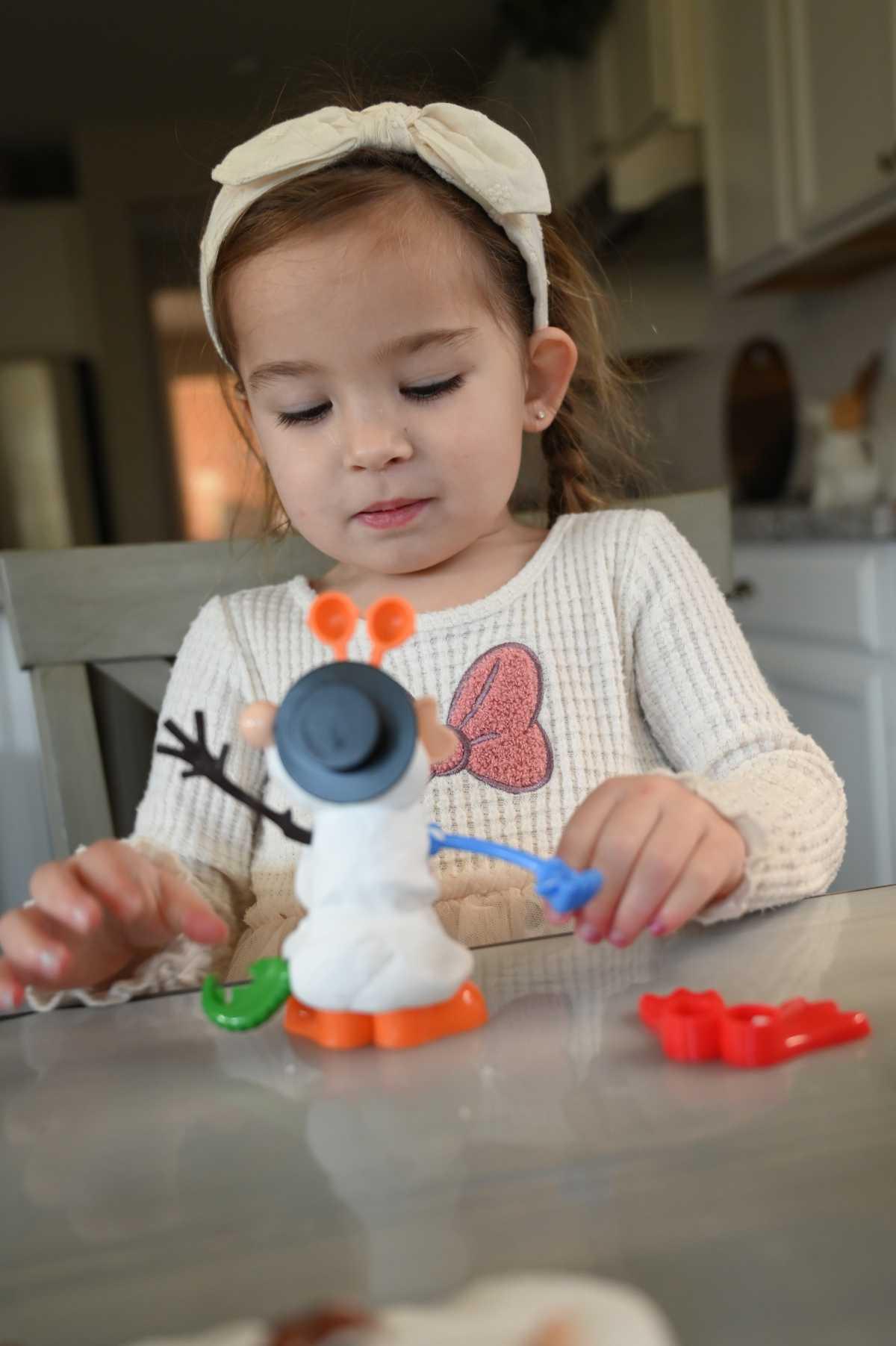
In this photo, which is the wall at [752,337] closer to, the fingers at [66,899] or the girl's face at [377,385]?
the girl's face at [377,385]

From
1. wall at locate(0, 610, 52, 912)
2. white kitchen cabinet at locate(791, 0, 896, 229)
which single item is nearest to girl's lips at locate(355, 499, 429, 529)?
wall at locate(0, 610, 52, 912)

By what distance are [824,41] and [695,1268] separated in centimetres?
237

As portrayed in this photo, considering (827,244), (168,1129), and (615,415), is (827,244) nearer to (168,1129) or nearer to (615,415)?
(615,415)

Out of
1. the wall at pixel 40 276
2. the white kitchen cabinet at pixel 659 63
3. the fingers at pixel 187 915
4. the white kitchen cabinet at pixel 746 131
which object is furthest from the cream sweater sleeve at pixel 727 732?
the wall at pixel 40 276

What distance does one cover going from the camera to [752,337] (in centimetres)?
315

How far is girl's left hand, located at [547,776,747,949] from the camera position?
0.48 meters

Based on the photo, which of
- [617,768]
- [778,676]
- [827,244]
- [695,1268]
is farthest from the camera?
[827,244]

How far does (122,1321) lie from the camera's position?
0.26 m

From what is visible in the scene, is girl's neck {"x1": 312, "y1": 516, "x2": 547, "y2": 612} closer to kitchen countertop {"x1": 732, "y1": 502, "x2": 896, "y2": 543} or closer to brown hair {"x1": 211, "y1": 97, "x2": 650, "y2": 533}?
brown hair {"x1": 211, "y1": 97, "x2": 650, "y2": 533}

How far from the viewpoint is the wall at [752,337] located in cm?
266

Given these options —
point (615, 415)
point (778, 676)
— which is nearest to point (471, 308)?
point (615, 415)

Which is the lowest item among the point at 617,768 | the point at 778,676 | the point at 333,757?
the point at 778,676

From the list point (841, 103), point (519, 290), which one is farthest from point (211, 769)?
point (841, 103)

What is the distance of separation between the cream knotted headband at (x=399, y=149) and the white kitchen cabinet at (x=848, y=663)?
3.54 feet
